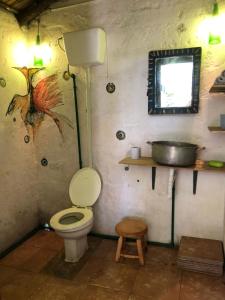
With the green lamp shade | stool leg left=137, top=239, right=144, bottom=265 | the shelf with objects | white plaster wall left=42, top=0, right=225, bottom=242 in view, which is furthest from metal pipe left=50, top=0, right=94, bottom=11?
stool leg left=137, top=239, right=144, bottom=265

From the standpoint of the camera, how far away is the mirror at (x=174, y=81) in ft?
6.74

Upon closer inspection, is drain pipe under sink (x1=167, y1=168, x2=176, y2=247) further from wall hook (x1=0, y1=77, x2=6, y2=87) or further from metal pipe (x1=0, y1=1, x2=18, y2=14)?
metal pipe (x1=0, y1=1, x2=18, y2=14)

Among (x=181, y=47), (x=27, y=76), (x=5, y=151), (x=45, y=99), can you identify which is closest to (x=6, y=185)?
(x=5, y=151)

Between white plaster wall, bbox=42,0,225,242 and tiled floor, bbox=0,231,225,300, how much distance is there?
36 centimetres

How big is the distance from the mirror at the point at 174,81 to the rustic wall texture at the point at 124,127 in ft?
0.20

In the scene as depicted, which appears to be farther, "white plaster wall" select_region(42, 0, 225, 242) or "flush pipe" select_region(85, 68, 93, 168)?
"flush pipe" select_region(85, 68, 93, 168)

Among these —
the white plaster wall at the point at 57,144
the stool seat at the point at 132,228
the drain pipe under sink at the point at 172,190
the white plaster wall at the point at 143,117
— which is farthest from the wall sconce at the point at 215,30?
the stool seat at the point at 132,228

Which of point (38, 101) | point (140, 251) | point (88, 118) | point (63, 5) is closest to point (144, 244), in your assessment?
point (140, 251)

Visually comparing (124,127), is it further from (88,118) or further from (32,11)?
(32,11)

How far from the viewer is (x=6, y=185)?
2385 mm

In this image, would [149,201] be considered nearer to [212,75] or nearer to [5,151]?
[212,75]

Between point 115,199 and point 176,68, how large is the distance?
136 cm

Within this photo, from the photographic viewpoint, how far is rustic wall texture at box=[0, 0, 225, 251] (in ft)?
6.87

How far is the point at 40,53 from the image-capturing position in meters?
2.46
